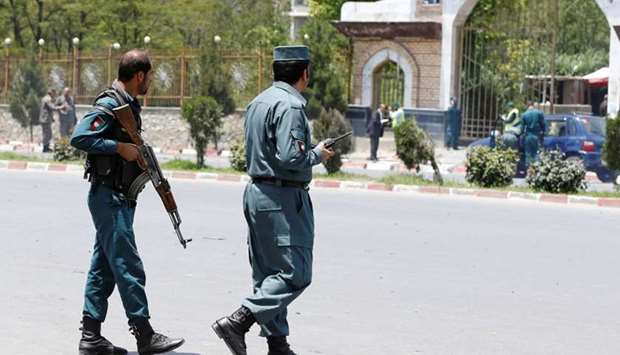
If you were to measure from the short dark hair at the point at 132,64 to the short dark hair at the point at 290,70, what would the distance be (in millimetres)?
698

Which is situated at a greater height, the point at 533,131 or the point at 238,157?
the point at 533,131

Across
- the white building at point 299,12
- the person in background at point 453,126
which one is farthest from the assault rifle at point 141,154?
the white building at point 299,12

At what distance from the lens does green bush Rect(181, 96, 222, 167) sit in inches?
949

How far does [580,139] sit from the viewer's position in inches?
960

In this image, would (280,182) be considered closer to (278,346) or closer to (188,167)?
(278,346)

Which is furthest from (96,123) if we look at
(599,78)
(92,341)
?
(599,78)

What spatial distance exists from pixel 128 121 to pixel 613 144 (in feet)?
47.6

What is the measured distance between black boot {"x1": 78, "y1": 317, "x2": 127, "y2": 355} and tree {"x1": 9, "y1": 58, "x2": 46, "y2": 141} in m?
30.3

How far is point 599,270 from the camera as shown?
11.1 metres

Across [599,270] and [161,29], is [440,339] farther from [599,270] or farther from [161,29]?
[161,29]

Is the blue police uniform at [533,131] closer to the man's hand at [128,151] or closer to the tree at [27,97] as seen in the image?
the tree at [27,97]

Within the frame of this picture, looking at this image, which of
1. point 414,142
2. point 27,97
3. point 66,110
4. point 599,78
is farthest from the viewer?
point 599,78

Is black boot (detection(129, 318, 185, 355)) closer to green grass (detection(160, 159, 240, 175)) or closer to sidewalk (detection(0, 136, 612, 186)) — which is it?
green grass (detection(160, 159, 240, 175))

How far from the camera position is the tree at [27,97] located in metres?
36.3
